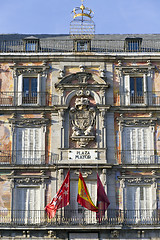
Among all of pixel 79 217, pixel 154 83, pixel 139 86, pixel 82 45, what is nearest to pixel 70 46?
pixel 82 45

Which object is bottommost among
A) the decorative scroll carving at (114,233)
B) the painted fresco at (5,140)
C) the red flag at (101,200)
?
the decorative scroll carving at (114,233)

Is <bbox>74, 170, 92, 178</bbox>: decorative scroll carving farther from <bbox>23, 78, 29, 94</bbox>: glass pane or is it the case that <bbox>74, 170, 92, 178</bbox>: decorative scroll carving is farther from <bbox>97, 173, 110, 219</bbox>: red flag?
<bbox>23, 78, 29, 94</bbox>: glass pane

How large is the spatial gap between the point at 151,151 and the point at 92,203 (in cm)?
541

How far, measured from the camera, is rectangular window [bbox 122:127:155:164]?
120 ft

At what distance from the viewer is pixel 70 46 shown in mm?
40531

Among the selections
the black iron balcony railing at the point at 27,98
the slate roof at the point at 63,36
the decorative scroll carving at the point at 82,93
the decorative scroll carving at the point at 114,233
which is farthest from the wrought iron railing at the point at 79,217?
the slate roof at the point at 63,36

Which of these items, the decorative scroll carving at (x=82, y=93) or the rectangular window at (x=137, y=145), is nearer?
the rectangular window at (x=137, y=145)

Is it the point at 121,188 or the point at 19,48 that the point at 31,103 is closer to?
the point at 19,48

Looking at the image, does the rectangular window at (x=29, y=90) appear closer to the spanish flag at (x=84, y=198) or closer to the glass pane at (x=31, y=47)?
the glass pane at (x=31, y=47)

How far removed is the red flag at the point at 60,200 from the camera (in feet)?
113

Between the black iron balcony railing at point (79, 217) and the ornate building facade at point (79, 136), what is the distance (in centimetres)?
6

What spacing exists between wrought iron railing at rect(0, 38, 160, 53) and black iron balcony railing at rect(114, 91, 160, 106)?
133 inches

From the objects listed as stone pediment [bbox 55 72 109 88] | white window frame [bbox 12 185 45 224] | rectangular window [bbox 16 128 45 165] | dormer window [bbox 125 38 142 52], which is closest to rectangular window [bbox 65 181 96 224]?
white window frame [bbox 12 185 45 224]

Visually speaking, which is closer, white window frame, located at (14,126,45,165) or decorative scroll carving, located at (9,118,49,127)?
white window frame, located at (14,126,45,165)
